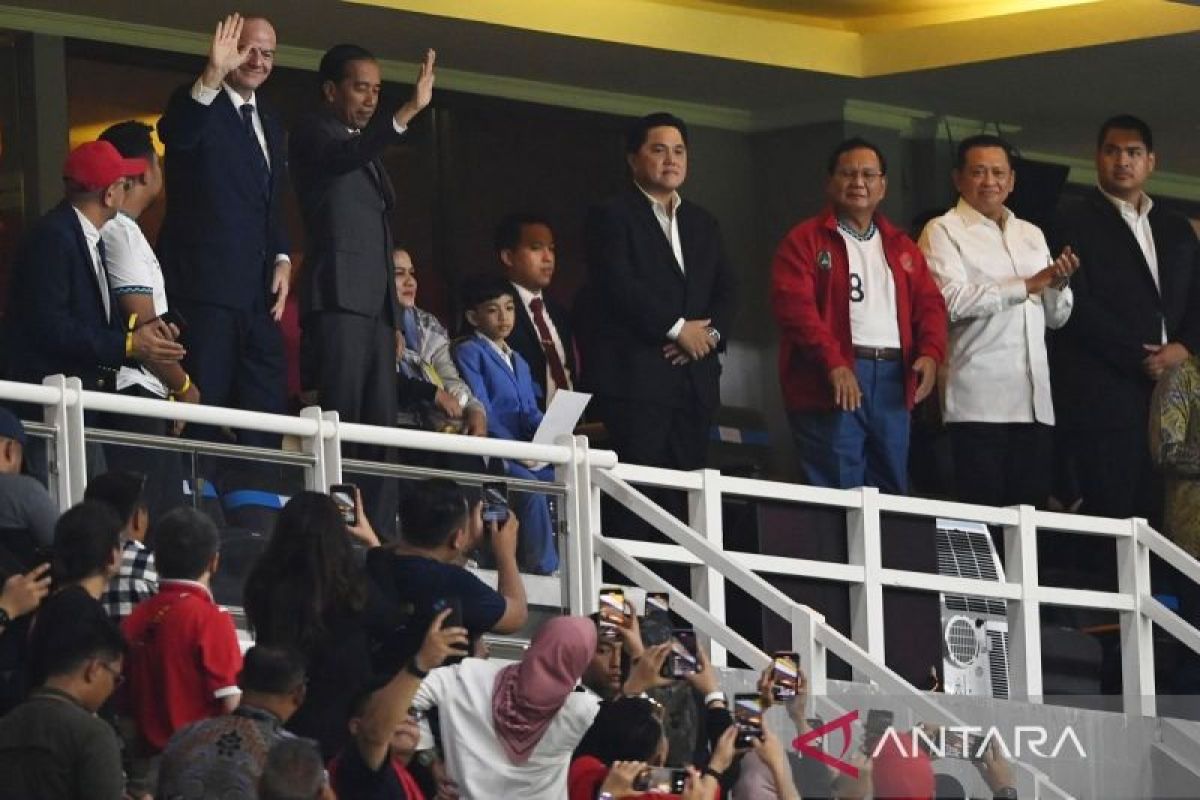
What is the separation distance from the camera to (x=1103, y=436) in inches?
603

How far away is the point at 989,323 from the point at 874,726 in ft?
12.1

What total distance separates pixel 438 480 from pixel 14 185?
5.84m

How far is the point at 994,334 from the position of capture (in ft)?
48.3

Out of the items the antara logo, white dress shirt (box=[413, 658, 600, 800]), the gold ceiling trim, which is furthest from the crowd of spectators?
the gold ceiling trim

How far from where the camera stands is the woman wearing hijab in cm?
980

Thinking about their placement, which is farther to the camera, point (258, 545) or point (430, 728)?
point (258, 545)

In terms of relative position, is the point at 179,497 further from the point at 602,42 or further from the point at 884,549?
the point at 602,42

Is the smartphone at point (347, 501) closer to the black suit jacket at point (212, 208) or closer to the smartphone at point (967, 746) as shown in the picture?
the black suit jacket at point (212, 208)

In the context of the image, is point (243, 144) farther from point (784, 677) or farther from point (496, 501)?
point (784, 677)

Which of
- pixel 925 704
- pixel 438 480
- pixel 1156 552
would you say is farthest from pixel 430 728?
pixel 1156 552

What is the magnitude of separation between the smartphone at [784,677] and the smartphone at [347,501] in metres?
1.41

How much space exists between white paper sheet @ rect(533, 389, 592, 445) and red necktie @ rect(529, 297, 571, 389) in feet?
4.48

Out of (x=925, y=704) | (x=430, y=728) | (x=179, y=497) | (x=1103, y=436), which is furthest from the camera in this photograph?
(x=1103, y=436)

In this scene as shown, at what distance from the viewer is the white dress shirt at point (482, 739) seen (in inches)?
387
